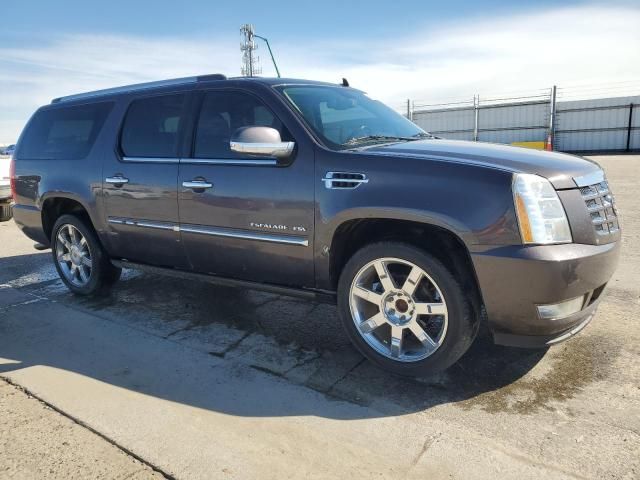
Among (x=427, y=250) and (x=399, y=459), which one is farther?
(x=427, y=250)

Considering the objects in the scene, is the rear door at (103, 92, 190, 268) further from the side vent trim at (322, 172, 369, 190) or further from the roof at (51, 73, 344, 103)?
the side vent trim at (322, 172, 369, 190)

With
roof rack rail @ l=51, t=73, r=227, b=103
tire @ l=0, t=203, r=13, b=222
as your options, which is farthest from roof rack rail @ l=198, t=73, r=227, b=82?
tire @ l=0, t=203, r=13, b=222

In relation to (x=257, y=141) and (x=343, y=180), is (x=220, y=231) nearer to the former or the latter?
(x=257, y=141)

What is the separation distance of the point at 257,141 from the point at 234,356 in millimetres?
1491

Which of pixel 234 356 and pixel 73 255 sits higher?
pixel 73 255

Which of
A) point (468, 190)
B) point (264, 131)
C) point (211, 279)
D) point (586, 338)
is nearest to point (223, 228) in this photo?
point (211, 279)

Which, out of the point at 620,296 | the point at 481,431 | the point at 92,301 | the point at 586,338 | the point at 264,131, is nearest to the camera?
the point at 481,431

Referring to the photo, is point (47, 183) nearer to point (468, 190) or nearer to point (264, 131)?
point (264, 131)

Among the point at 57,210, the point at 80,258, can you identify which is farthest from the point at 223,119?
the point at 57,210

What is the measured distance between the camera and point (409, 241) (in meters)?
3.19

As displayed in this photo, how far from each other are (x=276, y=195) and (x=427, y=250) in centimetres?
108

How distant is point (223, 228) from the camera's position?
12.5 feet

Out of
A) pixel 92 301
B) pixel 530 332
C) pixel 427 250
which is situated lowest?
pixel 92 301

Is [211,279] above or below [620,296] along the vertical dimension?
above
